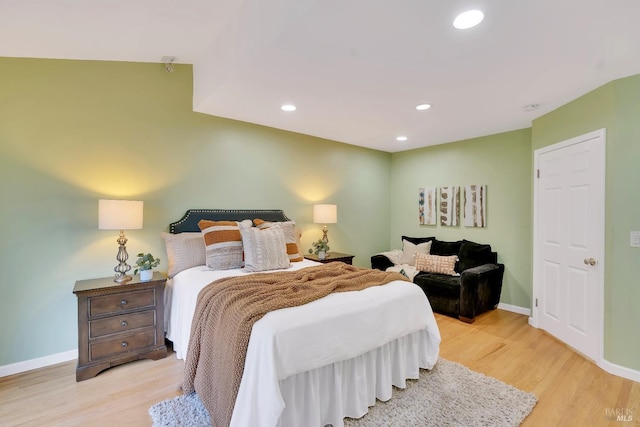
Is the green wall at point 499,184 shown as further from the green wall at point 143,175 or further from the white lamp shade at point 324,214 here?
the white lamp shade at point 324,214

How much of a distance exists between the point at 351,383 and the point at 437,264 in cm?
266

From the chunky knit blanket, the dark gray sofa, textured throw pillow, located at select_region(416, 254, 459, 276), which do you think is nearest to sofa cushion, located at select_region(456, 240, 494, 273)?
the dark gray sofa

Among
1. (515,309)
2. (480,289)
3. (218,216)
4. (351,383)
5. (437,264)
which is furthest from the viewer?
(437,264)

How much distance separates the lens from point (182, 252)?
9.68ft

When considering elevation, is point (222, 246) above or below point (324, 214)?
below

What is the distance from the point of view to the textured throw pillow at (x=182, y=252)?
9.56 feet

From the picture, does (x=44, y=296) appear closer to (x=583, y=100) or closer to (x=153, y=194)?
(x=153, y=194)

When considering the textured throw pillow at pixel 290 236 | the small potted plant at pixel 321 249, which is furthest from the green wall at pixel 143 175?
the small potted plant at pixel 321 249

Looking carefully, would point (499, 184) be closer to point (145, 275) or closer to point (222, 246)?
point (222, 246)

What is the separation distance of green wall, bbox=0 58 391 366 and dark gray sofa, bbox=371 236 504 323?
257cm

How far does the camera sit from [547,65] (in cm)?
219

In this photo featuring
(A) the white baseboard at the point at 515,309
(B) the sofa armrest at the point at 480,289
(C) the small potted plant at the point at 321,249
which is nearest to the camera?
(B) the sofa armrest at the point at 480,289

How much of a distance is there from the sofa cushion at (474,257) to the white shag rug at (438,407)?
1.99 m

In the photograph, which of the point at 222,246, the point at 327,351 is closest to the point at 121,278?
the point at 222,246
